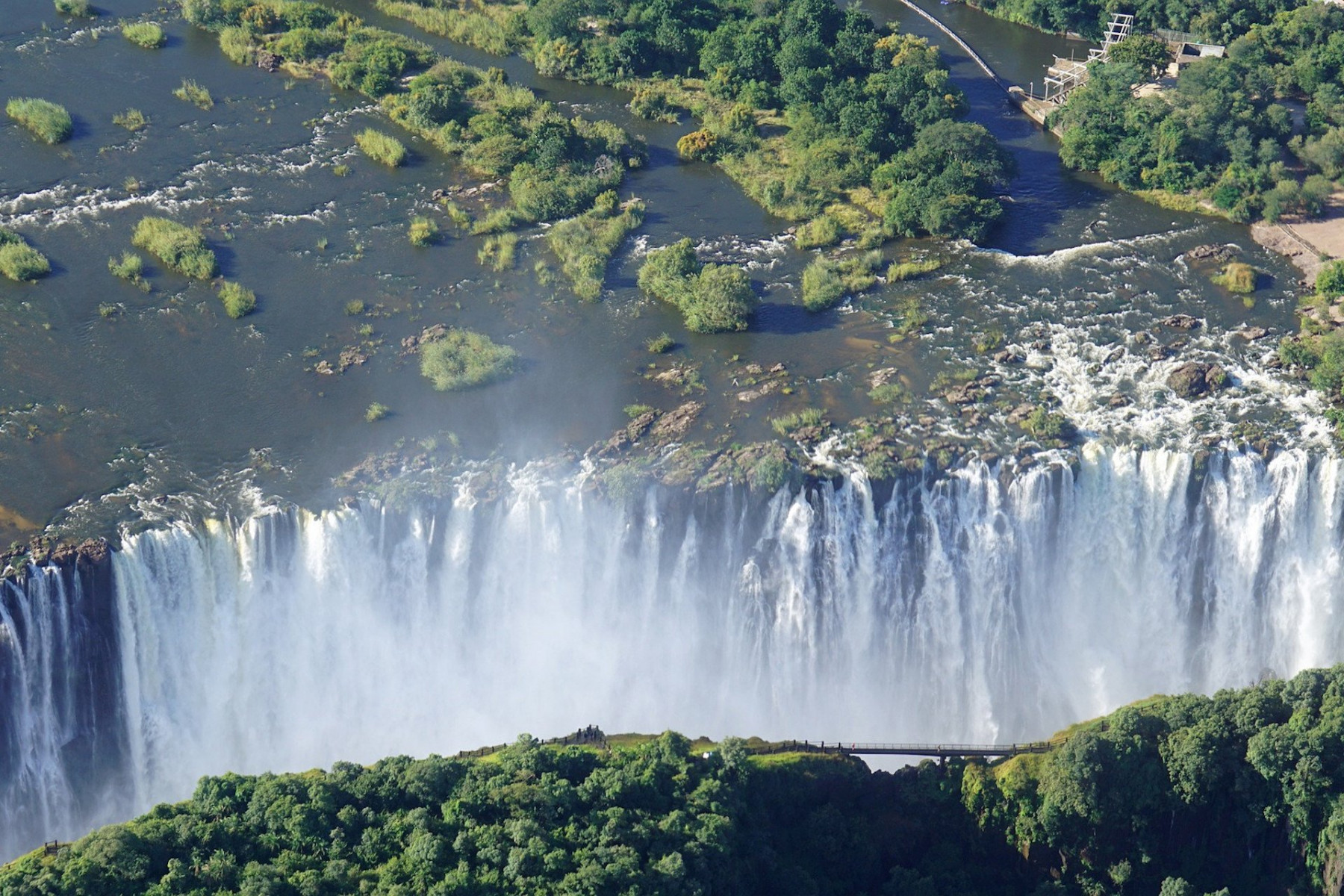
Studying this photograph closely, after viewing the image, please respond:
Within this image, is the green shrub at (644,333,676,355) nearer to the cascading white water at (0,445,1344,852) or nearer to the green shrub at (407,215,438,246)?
the cascading white water at (0,445,1344,852)

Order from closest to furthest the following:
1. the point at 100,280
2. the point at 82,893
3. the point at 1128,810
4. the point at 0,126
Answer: the point at 82,893
the point at 1128,810
the point at 100,280
the point at 0,126

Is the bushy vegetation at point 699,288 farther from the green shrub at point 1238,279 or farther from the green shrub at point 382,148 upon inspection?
the green shrub at point 1238,279

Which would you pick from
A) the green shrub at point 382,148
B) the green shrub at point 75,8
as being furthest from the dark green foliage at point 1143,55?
the green shrub at point 75,8

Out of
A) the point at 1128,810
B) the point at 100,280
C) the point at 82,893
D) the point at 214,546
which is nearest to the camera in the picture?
the point at 82,893

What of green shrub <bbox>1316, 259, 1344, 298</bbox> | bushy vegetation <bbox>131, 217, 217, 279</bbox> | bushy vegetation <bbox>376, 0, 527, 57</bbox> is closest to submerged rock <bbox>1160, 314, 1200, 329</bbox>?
green shrub <bbox>1316, 259, 1344, 298</bbox>

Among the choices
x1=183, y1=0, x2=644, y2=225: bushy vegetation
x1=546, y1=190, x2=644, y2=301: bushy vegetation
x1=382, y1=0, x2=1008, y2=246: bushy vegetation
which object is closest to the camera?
x1=546, y1=190, x2=644, y2=301: bushy vegetation

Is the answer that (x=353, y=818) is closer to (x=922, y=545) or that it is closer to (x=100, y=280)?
(x=922, y=545)

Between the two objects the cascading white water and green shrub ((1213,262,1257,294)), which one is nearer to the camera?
the cascading white water

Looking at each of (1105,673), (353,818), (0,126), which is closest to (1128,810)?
(1105,673)
